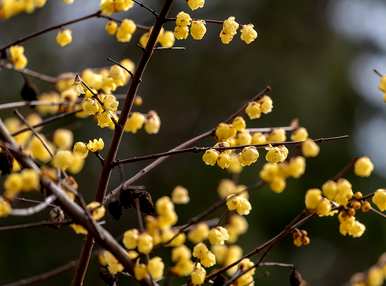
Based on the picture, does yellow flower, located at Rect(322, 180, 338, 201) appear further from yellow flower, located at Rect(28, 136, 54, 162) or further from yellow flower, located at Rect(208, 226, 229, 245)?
yellow flower, located at Rect(28, 136, 54, 162)

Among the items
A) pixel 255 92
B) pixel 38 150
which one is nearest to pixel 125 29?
pixel 38 150

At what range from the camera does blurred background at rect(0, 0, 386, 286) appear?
4898mm

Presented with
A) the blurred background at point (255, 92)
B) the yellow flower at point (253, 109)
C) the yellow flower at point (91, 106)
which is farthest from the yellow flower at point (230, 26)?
the blurred background at point (255, 92)

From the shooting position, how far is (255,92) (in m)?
5.50

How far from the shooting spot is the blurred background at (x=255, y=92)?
490cm

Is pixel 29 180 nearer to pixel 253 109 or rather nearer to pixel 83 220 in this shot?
pixel 83 220

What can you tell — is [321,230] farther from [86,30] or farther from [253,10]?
[86,30]

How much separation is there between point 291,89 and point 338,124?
1.42 ft

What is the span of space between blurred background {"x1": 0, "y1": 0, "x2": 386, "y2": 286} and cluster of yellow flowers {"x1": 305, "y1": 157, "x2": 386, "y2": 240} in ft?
10.9

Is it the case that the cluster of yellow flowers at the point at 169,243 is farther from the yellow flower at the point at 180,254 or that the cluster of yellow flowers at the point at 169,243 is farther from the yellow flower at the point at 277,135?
the yellow flower at the point at 277,135

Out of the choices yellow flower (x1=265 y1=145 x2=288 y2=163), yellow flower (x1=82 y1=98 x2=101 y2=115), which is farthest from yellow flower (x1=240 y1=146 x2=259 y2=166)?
yellow flower (x1=82 y1=98 x2=101 y2=115)

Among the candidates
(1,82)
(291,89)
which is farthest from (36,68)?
(291,89)

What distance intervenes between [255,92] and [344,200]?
4547 mm

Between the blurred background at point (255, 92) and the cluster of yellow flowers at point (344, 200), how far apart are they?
10.9ft
